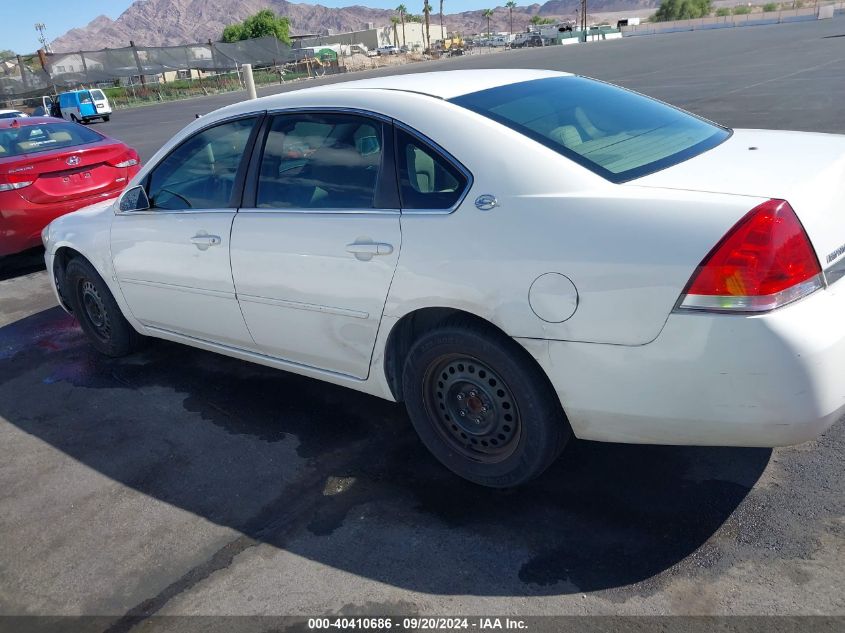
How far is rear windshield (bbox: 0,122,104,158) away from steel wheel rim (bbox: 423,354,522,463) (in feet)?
21.0

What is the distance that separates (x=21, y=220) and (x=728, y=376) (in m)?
6.94

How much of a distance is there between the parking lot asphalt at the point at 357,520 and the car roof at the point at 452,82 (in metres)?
1.68

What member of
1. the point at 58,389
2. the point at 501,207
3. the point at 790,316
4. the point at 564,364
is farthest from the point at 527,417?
the point at 58,389

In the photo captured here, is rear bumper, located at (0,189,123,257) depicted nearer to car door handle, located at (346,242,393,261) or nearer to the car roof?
the car roof

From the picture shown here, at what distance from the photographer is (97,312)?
5066mm

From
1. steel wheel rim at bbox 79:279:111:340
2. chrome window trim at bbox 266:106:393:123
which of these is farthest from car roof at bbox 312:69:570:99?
steel wheel rim at bbox 79:279:111:340

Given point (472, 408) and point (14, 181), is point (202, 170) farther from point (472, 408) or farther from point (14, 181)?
point (14, 181)

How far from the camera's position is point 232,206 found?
3.76 m

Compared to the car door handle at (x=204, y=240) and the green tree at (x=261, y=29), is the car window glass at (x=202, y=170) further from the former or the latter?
the green tree at (x=261, y=29)

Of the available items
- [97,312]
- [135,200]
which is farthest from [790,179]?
[97,312]

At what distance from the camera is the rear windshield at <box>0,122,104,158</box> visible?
7.71 metres

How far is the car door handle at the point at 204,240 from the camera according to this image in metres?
3.77

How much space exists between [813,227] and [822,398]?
565 millimetres

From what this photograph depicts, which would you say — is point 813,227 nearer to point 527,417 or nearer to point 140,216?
point 527,417
